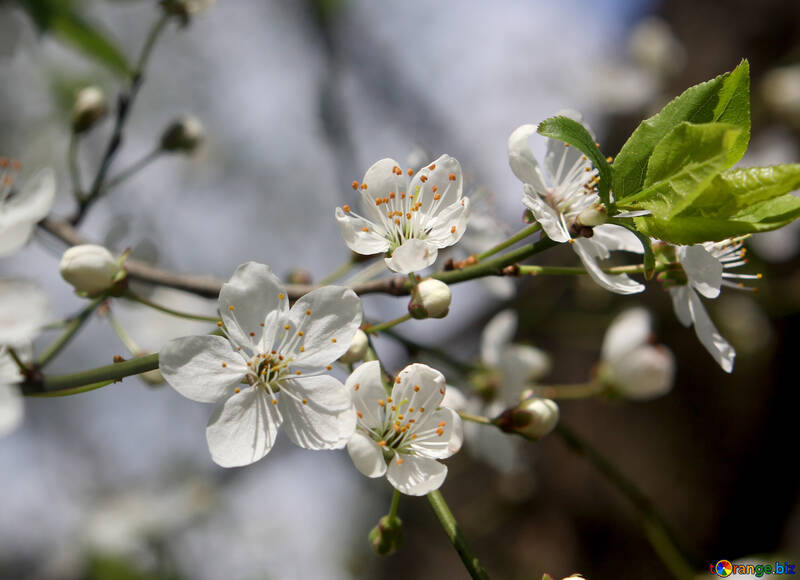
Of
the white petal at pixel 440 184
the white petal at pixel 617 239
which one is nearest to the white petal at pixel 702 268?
the white petal at pixel 617 239

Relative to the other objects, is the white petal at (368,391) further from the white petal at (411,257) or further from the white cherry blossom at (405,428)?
the white petal at (411,257)

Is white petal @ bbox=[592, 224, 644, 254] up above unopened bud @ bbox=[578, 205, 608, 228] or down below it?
below

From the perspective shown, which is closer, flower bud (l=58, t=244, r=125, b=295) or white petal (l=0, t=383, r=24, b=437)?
white petal (l=0, t=383, r=24, b=437)

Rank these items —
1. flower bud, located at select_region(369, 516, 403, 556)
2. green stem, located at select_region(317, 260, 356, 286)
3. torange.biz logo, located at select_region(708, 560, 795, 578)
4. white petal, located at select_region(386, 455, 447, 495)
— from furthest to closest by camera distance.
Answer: torange.biz logo, located at select_region(708, 560, 795, 578) < green stem, located at select_region(317, 260, 356, 286) < flower bud, located at select_region(369, 516, 403, 556) < white petal, located at select_region(386, 455, 447, 495)

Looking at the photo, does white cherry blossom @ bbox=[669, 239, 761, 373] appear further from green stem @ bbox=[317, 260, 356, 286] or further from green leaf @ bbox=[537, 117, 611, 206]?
green stem @ bbox=[317, 260, 356, 286]

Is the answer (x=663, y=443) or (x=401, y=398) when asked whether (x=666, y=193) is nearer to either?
(x=401, y=398)

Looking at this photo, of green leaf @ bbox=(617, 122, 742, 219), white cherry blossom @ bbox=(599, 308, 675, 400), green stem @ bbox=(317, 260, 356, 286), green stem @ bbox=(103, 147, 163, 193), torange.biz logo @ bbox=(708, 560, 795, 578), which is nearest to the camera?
Result: green leaf @ bbox=(617, 122, 742, 219)

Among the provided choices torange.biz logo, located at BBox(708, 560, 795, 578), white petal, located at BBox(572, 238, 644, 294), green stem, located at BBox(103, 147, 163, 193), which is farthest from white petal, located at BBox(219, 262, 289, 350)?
torange.biz logo, located at BBox(708, 560, 795, 578)
